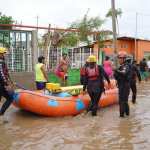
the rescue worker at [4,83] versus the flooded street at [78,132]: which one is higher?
the rescue worker at [4,83]

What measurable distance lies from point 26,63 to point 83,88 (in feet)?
20.3

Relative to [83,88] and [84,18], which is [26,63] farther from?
[84,18]

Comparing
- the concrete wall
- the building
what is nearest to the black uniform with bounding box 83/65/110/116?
the concrete wall

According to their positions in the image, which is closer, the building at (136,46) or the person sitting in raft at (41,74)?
the person sitting in raft at (41,74)

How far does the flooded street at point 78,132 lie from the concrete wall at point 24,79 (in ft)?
14.3

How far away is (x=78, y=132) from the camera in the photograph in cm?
876

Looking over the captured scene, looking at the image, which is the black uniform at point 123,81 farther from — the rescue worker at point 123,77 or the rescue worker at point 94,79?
the rescue worker at point 94,79

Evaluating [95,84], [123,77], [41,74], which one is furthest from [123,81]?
[41,74]

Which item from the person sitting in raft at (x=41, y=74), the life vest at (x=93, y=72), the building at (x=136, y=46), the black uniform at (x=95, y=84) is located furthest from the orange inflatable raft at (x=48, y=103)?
the building at (x=136, y=46)

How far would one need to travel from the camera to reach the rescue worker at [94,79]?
10.4 meters

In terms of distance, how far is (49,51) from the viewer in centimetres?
1783

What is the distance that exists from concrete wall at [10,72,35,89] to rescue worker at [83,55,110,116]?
5.66 metres

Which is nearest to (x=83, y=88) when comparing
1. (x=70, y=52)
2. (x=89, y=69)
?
(x=89, y=69)

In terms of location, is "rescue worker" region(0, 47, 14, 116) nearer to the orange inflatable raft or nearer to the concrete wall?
the orange inflatable raft
